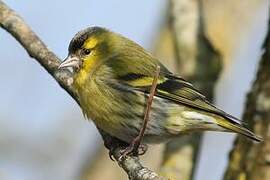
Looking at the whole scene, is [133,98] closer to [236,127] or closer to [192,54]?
[236,127]

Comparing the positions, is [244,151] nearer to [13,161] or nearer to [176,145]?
[176,145]

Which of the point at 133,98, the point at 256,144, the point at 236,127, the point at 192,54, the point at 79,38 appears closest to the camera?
the point at 236,127

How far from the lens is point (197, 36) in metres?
7.05

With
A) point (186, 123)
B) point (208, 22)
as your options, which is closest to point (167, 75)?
point (186, 123)

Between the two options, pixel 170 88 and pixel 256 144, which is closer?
pixel 256 144

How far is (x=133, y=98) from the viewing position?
6113mm

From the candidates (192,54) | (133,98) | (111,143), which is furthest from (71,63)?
(192,54)

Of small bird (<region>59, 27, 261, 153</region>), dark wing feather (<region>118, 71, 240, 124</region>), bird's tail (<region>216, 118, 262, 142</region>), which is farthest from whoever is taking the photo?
dark wing feather (<region>118, 71, 240, 124</region>)

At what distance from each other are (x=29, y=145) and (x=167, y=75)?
491 cm

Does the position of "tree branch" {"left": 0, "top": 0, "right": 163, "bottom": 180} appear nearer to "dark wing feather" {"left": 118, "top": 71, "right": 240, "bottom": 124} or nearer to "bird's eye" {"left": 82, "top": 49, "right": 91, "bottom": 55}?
"bird's eye" {"left": 82, "top": 49, "right": 91, "bottom": 55}

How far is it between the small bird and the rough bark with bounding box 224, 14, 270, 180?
0.71 ft

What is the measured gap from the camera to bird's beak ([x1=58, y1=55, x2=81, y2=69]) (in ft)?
20.0

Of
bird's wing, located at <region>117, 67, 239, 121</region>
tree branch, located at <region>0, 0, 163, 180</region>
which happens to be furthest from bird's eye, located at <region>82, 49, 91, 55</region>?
bird's wing, located at <region>117, 67, 239, 121</region>

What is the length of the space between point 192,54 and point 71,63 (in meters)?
1.23
